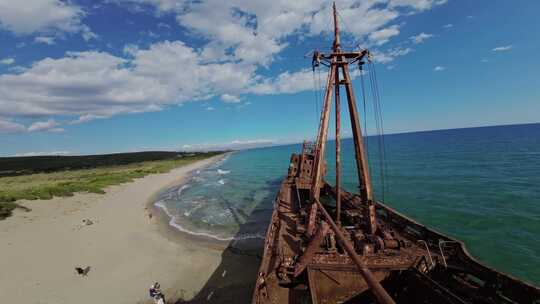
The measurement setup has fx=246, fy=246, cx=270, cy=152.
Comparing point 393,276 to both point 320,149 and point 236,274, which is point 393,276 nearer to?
point 320,149

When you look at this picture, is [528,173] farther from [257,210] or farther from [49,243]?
[49,243]

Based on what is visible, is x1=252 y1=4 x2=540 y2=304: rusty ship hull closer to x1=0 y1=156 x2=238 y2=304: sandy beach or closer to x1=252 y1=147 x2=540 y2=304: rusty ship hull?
x1=252 y1=147 x2=540 y2=304: rusty ship hull

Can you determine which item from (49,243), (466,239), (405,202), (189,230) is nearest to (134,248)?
(189,230)

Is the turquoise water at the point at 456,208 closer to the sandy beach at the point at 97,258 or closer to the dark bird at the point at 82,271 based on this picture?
the sandy beach at the point at 97,258

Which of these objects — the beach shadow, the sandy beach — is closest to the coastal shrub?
the sandy beach

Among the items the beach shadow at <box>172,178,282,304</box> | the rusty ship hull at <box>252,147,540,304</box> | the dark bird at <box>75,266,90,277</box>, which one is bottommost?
the beach shadow at <box>172,178,282,304</box>

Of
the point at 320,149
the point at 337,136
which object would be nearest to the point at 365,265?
the point at 320,149
